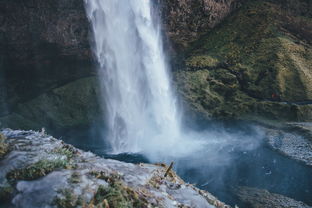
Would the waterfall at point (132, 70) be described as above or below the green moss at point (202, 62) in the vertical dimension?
below

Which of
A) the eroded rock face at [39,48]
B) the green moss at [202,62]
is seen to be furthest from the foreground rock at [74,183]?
the green moss at [202,62]

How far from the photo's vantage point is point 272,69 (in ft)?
69.7

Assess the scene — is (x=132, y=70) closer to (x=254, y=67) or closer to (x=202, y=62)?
(x=202, y=62)

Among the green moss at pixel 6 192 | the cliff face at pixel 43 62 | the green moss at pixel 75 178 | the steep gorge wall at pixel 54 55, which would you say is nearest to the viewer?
the green moss at pixel 6 192

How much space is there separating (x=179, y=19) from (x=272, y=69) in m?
8.63

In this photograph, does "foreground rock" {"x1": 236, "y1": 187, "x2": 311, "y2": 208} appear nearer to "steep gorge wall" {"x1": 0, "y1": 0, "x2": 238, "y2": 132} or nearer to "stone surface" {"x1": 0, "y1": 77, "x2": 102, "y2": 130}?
"stone surface" {"x1": 0, "y1": 77, "x2": 102, "y2": 130}

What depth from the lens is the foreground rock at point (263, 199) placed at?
9.25 metres

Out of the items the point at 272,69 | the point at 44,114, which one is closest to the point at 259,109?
the point at 272,69

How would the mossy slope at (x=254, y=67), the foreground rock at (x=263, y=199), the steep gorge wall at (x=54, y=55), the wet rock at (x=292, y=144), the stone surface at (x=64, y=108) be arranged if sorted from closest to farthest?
the foreground rock at (x=263, y=199) → the wet rock at (x=292, y=144) → the mossy slope at (x=254, y=67) → the steep gorge wall at (x=54, y=55) → the stone surface at (x=64, y=108)

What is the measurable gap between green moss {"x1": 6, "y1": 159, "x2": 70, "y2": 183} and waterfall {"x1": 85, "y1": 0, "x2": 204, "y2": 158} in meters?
15.2

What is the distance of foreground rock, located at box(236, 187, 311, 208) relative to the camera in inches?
364

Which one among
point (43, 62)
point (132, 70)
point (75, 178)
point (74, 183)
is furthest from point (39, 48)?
point (74, 183)

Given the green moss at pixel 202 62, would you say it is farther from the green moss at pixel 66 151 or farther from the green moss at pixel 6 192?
the green moss at pixel 6 192

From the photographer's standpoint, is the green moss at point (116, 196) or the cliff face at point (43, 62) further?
the cliff face at point (43, 62)
